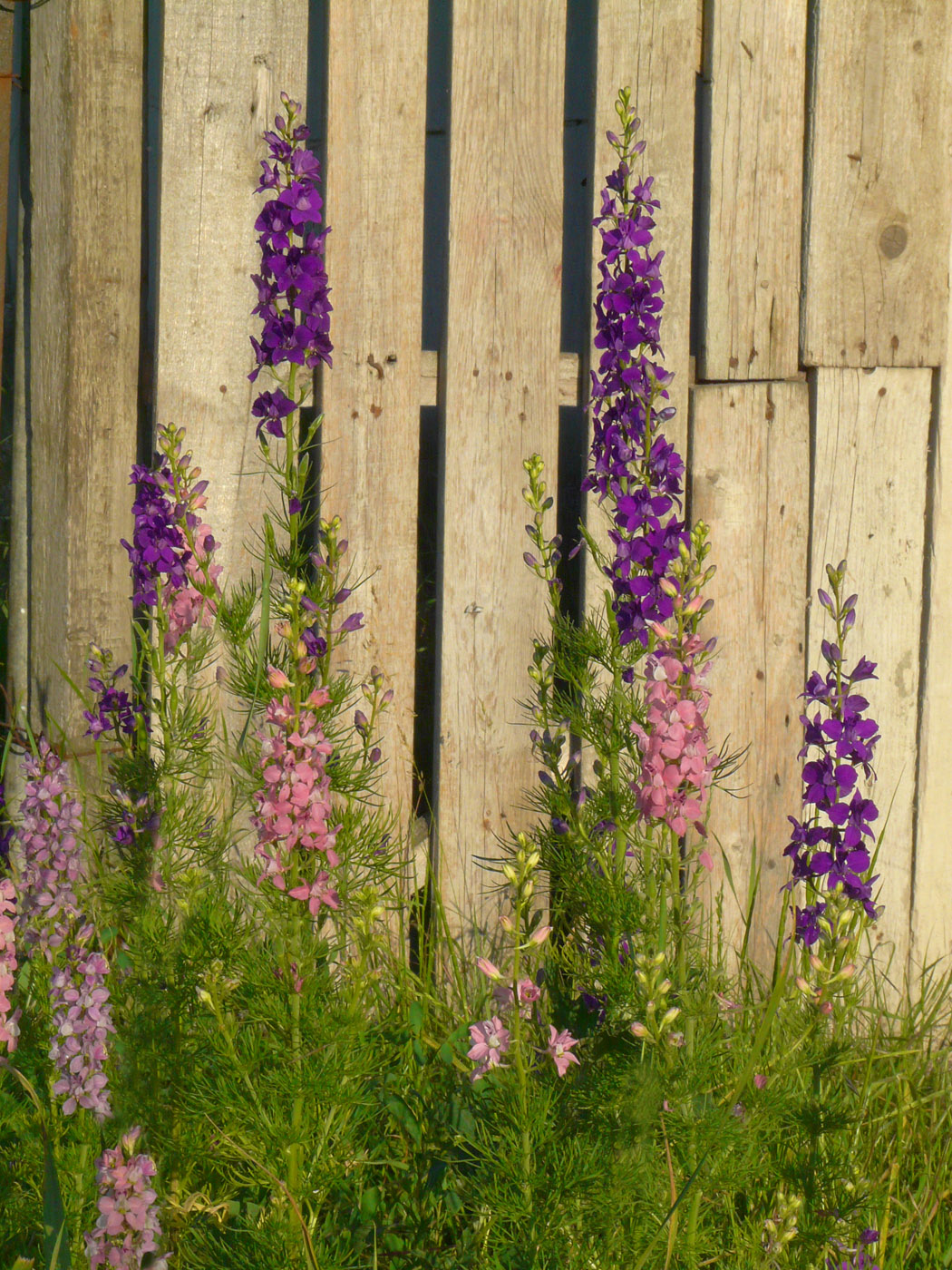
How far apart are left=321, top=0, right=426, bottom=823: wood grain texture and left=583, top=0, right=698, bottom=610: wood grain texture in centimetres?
43

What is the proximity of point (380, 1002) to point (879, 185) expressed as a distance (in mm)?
2311

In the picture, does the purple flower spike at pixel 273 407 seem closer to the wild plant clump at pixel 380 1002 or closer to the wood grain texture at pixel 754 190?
the wild plant clump at pixel 380 1002

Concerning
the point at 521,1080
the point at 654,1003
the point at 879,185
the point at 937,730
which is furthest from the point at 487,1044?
the point at 879,185

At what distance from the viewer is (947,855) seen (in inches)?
120

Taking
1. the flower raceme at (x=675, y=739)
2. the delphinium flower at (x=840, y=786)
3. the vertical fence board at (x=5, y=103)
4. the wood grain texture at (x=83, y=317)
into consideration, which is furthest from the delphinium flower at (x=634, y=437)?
the vertical fence board at (x=5, y=103)

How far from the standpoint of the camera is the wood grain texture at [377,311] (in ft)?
8.72

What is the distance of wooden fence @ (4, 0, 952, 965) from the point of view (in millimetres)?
2682

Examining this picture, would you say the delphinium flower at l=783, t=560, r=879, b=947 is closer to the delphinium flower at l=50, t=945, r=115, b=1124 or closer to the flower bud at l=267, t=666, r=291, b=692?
the flower bud at l=267, t=666, r=291, b=692

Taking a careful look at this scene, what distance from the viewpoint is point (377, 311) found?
8.86ft

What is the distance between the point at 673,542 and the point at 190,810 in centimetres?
94

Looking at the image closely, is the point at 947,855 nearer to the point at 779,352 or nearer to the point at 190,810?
the point at 779,352

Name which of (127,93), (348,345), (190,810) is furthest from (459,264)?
(190,810)

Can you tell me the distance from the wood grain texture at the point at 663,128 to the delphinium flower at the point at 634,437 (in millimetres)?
794

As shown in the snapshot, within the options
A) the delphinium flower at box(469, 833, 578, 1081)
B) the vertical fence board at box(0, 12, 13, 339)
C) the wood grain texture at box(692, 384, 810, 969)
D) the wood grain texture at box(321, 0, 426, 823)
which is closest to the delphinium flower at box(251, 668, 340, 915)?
the delphinium flower at box(469, 833, 578, 1081)
